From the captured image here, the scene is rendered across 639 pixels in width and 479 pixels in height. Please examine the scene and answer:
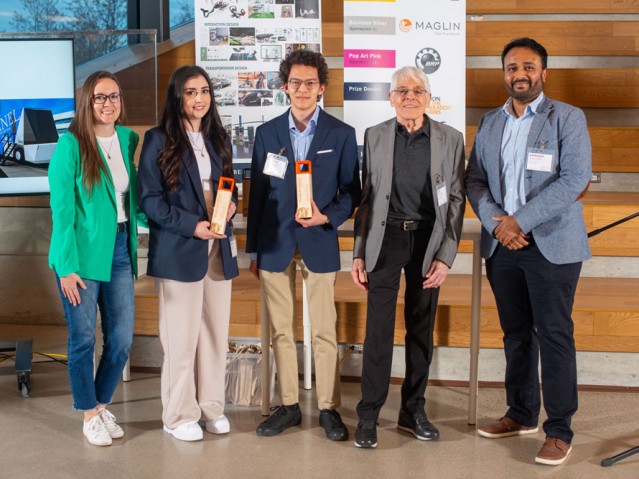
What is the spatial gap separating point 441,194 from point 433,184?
5cm

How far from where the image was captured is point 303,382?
4.83 metres

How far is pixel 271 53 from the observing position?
588 centimetres

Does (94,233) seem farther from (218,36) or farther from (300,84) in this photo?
(218,36)

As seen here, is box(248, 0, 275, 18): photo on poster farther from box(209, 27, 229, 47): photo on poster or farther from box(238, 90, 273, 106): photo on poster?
box(238, 90, 273, 106): photo on poster

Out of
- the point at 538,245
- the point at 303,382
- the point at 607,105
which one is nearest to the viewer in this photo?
the point at 538,245

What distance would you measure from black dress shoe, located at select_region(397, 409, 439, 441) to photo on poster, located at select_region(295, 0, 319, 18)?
2.96 meters

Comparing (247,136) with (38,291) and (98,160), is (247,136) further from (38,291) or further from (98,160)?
(98,160)

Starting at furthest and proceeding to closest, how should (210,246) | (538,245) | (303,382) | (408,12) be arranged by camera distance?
(408,12), (303,382), (210,246), (538,245)

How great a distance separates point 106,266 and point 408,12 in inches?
119

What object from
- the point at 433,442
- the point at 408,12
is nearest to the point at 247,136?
the point at 408,12

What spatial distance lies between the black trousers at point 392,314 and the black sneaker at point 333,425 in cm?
14

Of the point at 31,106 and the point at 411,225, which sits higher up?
the point at 31,106

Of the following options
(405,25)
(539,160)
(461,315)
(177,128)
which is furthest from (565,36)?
(177,128)

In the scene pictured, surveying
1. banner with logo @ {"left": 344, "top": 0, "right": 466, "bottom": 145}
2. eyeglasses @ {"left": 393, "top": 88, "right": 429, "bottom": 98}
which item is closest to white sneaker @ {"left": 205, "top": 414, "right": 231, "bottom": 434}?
eyeglasses @ {"left": 393, "top": 88, "right": 429, "bottom": 98}
